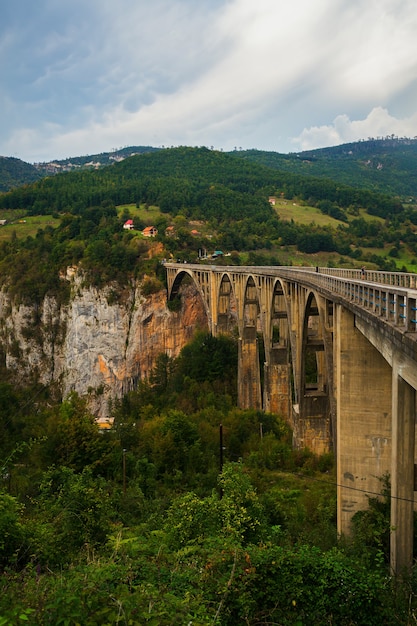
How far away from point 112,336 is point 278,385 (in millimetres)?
37619

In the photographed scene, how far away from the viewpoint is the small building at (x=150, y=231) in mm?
83000

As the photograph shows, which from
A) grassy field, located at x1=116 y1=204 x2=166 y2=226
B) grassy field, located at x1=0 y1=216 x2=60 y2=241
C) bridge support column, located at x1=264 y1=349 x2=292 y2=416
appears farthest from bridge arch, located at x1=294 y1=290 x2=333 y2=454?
grassy field, located at x1=0 y1=216 x2=60 y2=241

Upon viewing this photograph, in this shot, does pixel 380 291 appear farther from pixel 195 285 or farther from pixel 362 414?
pixel 195 285

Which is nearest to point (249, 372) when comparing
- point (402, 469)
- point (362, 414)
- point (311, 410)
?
point (311, 410)

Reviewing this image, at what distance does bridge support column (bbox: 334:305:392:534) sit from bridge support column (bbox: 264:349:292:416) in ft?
68.3

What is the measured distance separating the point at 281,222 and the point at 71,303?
2104 inches

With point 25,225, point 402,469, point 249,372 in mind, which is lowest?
point 249,372

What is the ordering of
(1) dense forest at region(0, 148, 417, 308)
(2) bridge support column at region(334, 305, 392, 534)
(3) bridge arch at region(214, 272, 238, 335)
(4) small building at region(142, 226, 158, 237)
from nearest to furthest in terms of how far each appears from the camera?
(2) bridge support column at region(334, 305, 392, 534), (3) bridge arch at region(214, 272, 238, 335), (1) dense forest at region(0, 148, 417, 308), (4) small building at region(142, 226, 158, 237)

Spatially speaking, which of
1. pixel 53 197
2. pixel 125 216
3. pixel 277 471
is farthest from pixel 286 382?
pixel 53 197

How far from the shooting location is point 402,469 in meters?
11.4

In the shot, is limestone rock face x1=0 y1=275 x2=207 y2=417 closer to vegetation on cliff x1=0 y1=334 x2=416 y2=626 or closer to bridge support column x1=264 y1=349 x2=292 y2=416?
bridge support column x1=264 y1=349 x2=292 y2=416

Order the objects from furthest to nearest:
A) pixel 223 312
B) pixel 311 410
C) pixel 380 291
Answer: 1. pixel 223 312
2. pixel 311 410
3. pixel 380 291

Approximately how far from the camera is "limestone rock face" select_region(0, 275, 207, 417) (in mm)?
69312

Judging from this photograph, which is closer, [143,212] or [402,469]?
[402,469]
